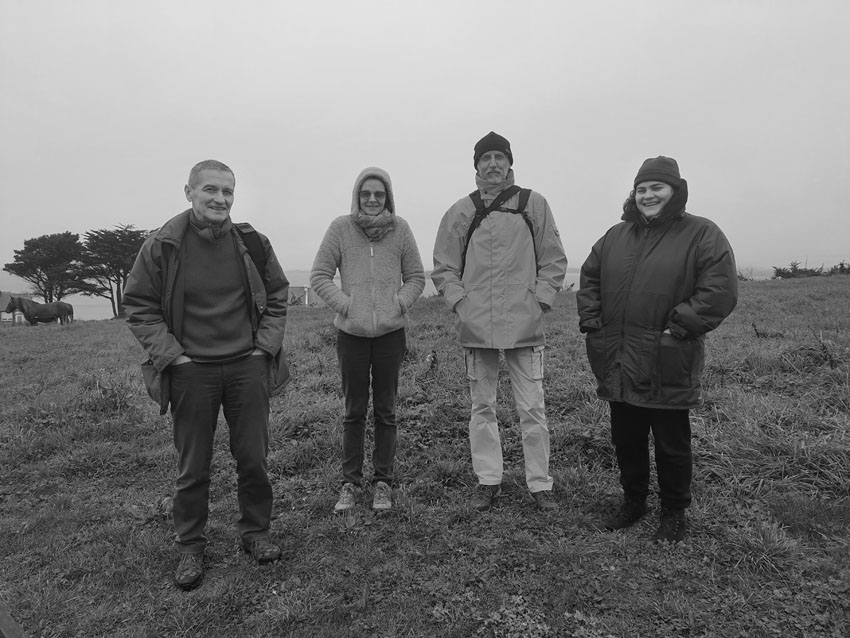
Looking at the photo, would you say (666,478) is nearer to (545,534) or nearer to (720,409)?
(545,534)

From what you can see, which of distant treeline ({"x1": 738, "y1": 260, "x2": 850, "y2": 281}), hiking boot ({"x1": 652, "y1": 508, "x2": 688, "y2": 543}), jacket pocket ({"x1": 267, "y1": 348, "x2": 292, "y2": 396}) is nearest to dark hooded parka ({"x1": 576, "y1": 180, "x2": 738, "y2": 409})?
hiking boot ({"x1": 652, "y1": 508, "x2": 688, "y2": 543})

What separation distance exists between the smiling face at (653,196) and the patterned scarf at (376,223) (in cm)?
163

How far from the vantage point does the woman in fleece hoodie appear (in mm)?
3588

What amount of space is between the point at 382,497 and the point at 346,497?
25 centimetres

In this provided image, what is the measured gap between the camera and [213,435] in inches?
122

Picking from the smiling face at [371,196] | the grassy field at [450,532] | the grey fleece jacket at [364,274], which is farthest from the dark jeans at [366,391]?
the smiling face at [371,196]

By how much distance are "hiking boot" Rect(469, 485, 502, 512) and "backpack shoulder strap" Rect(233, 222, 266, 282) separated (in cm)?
215

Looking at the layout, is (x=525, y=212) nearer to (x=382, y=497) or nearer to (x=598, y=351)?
(x=598, y=351)

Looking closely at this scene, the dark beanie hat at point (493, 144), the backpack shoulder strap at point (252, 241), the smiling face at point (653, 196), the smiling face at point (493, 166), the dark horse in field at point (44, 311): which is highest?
the dark beanie hat at point (493, 144)

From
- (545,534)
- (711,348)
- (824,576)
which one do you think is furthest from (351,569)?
(711,348)

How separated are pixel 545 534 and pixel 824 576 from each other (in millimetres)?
1453

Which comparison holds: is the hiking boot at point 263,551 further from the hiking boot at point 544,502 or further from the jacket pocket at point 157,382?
the hiking boot at point 544,502

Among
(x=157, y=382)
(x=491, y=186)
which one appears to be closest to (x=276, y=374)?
(x=157, y=382)

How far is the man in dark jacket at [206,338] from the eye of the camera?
2.89 metres
